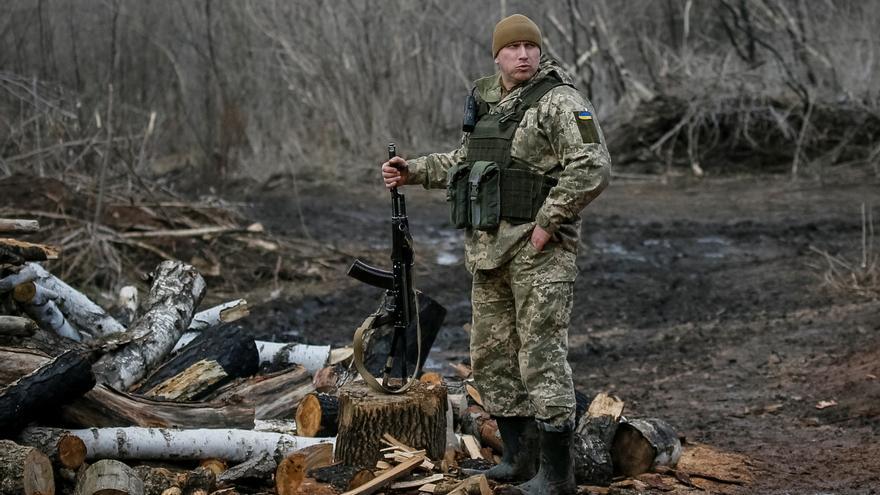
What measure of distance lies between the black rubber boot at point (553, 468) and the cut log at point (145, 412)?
5.00ft

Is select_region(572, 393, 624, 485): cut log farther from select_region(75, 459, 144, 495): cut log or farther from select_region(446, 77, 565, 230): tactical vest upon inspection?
select_region(75, 459, 144, 495): cut log

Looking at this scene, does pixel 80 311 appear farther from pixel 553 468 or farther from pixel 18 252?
pixel 553 468

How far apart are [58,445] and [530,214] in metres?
2.29

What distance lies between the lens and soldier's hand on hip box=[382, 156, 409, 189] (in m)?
4.95

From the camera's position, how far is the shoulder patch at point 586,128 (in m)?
4.52

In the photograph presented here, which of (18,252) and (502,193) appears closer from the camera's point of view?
(502,193)

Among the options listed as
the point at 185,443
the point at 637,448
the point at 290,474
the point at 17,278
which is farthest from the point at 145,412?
the point at 637,448

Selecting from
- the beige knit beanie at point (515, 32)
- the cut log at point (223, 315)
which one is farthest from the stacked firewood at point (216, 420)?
the beige knit beanie at point (515, 32)

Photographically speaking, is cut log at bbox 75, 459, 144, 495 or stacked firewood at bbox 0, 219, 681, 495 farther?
stacked firewood at bbox 0, 219, 681, 495

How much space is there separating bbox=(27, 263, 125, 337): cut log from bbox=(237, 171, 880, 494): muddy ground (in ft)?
9.00

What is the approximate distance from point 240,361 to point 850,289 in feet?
21.9

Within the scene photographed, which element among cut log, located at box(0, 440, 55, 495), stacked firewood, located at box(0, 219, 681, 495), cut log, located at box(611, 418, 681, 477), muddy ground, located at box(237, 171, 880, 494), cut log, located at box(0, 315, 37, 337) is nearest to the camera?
cut log, located at box(0, 440, 55, 495)

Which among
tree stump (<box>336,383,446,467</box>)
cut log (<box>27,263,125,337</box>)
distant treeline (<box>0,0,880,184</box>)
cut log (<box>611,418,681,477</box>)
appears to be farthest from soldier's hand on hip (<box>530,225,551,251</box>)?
distant treeline (<box>0,0,880,184</box>)

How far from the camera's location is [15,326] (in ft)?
18.7
